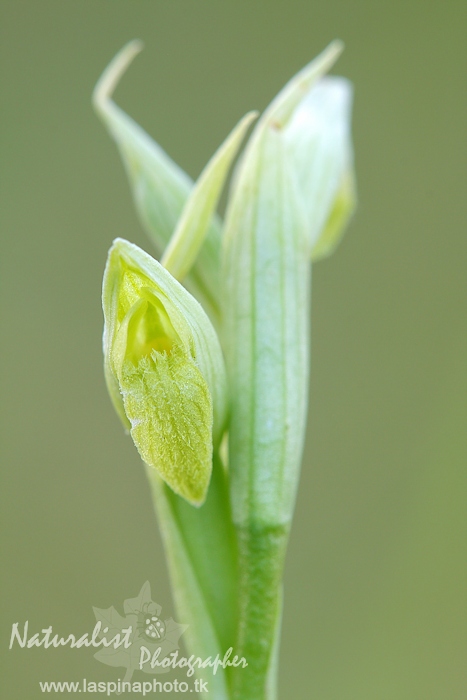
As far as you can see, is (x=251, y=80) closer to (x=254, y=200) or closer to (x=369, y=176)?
(x=369, y=176)

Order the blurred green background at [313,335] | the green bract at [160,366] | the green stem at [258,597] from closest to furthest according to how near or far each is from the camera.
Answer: the green bract at [160,366], the green stem at [258,597], the blurred green background at [313,335]

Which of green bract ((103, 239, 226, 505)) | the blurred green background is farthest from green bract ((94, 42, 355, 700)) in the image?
the blurred green background

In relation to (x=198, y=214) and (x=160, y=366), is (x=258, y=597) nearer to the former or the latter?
(x=160, y=366)

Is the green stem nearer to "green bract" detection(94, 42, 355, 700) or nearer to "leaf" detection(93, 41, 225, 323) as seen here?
"green bract" detection(94, 42, 355, 700)

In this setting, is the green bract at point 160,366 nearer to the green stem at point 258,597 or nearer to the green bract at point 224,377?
the green bract at point 224,377

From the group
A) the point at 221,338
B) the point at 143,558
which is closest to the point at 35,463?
the point at 143,558

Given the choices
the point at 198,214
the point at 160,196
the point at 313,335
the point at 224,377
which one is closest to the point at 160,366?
the point at 224,377

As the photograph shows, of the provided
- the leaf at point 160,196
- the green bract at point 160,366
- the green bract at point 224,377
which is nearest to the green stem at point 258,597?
the green bract at point 224,377
